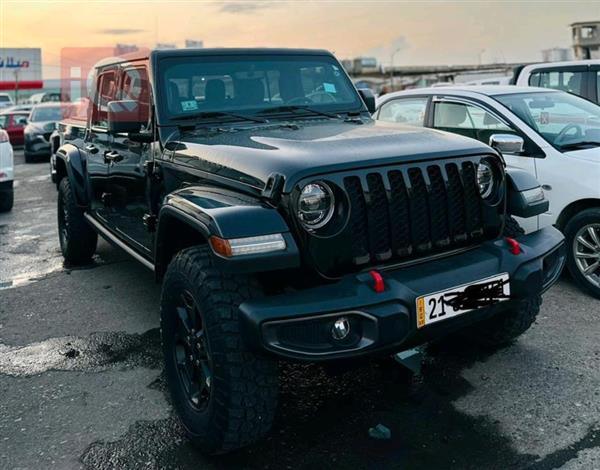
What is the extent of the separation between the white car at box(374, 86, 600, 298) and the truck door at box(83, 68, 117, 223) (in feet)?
9.87

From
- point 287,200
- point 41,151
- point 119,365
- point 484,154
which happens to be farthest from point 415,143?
point 41,151

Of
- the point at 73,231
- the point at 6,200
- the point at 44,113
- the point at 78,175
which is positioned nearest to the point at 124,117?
the point at 78,175

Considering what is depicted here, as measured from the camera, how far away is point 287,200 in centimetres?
268

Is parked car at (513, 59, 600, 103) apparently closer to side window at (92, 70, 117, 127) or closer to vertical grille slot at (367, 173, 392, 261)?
side window at (92, 70, 117, 127)

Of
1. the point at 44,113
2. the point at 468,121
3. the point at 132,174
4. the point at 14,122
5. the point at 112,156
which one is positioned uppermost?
the point at 14,122

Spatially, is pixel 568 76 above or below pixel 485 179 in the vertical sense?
above

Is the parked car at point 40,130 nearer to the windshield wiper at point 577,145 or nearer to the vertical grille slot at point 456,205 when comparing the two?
the windshield wiper at point 577,145

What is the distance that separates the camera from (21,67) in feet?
202

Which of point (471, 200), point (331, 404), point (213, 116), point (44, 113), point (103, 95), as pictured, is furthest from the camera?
point (44, 113)

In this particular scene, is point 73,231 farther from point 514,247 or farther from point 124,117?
point 514,247

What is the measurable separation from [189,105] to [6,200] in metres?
6.93

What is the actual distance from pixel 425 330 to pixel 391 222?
0.51 m

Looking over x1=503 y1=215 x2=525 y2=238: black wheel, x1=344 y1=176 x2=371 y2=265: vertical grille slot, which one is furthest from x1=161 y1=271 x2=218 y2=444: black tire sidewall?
x1=503 y1=215 x2=525 y2=238: black wheel

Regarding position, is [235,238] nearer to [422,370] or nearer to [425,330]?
[425,330]
